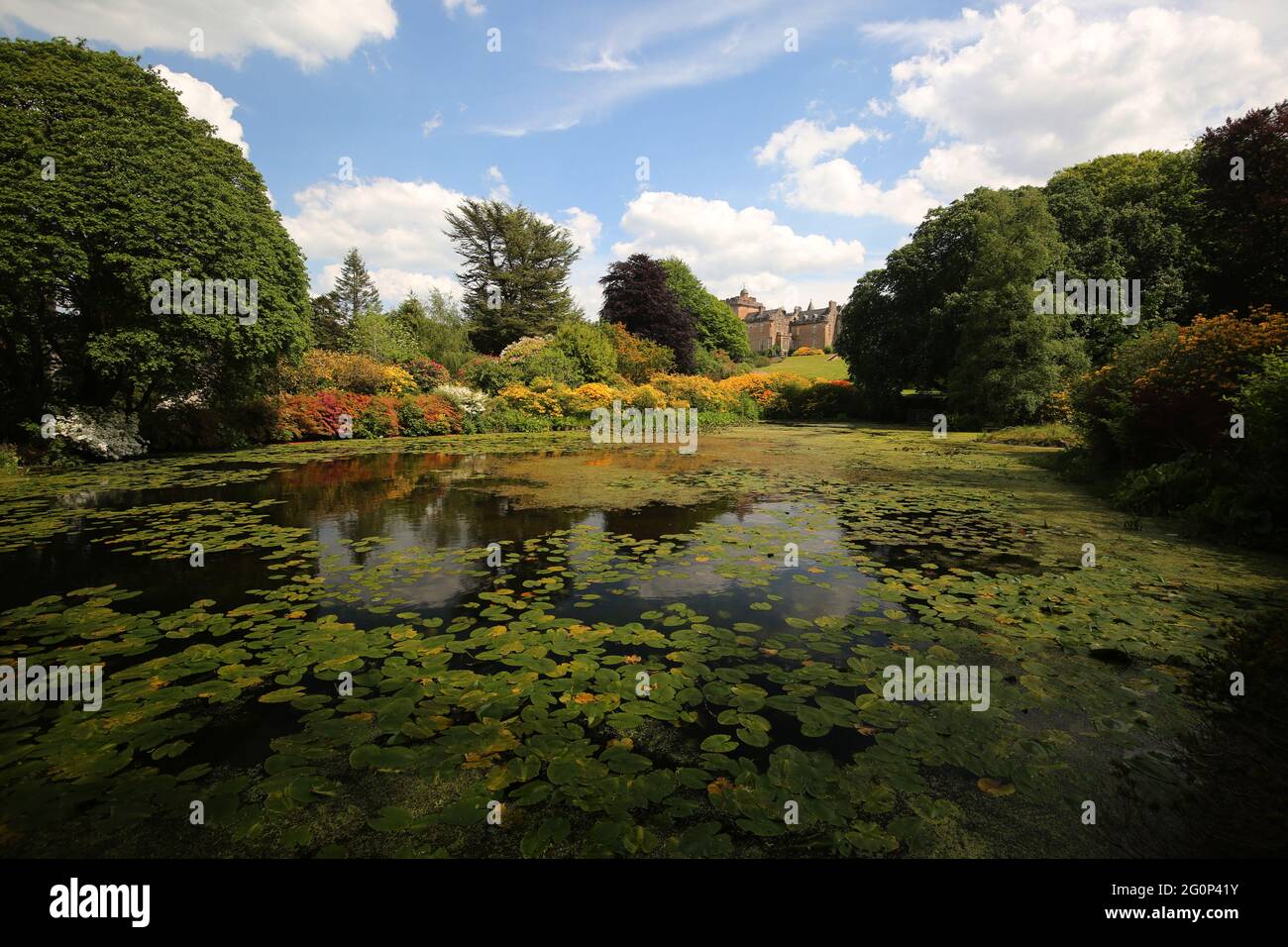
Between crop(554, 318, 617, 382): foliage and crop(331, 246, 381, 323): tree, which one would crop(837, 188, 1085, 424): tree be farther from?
crop(331, 246, 381, 323): tree

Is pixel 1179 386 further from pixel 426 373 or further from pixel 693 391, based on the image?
pixel 426 373

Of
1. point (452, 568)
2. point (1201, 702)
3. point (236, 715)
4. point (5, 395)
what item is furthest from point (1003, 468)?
point (5, 395)

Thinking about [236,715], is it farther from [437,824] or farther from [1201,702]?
[1201,702]

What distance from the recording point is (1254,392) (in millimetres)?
5879

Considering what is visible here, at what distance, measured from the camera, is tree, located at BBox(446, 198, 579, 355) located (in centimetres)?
3772

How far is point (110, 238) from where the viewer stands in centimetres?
1049

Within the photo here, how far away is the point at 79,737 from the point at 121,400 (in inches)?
609

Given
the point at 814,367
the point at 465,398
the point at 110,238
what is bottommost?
the point at 465,398

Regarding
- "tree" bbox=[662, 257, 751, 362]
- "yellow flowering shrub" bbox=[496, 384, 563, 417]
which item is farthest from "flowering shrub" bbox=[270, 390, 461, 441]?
"tree" bbox=[662, 257, 751, 362]

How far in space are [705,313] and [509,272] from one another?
69.2 feet

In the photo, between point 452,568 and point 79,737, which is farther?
point 452,568

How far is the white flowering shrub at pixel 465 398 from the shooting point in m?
21.7

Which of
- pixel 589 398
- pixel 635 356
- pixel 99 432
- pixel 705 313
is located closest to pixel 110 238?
pixel 99 432

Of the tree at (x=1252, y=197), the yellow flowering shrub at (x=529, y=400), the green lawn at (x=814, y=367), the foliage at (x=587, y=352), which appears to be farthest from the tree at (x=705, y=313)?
the tree at (x=1252, y=197)
